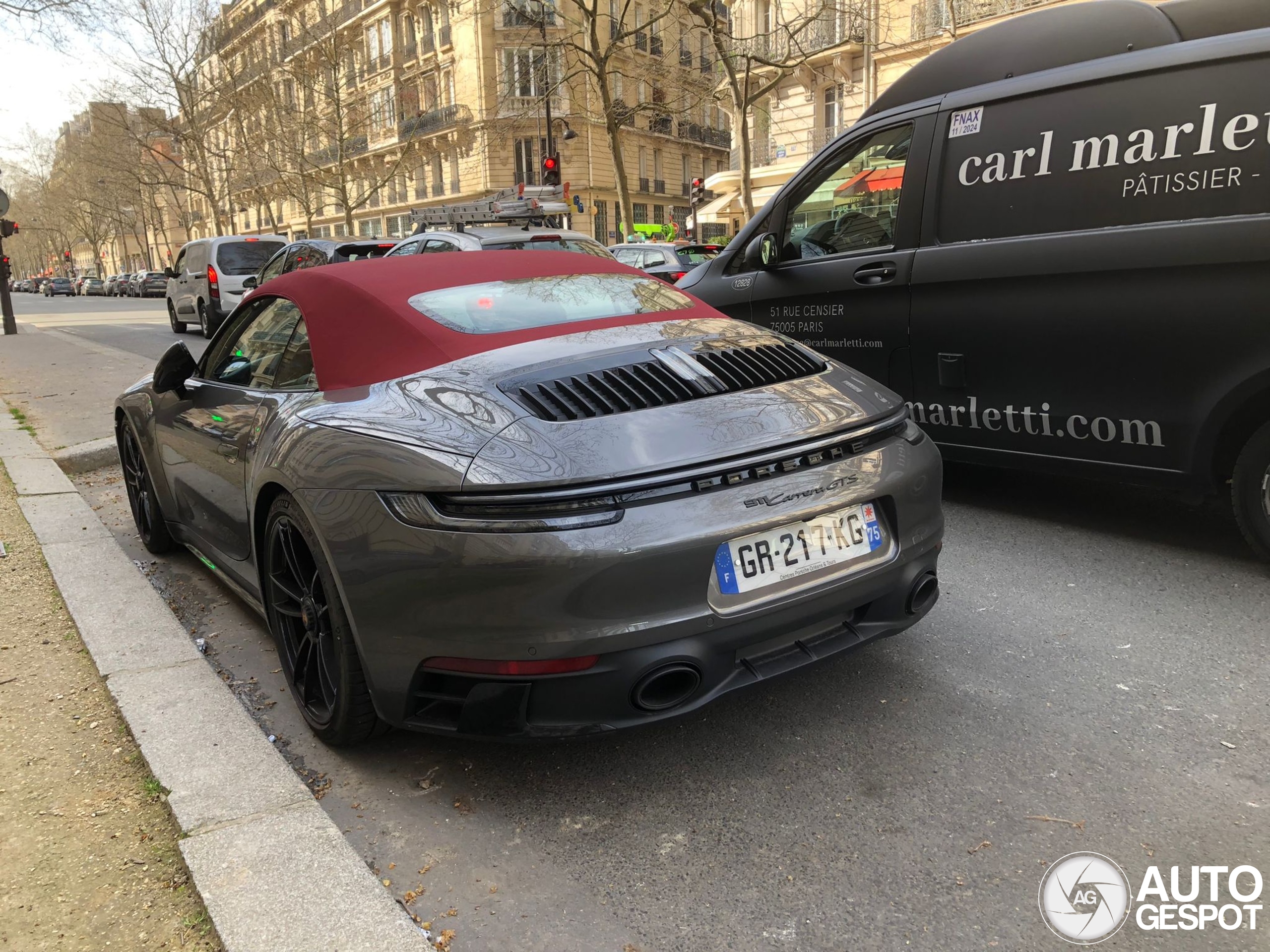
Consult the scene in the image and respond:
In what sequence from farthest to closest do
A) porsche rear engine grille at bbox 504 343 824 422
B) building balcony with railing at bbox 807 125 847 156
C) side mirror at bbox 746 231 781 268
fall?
building balcony with railing at bbox 807 125 847 156, side mirror at bbox 746 231 781 268, porsche rear engine grille at bbox 504 343 824 422

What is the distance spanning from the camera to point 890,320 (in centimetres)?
472

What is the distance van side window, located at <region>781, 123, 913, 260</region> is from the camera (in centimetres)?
470

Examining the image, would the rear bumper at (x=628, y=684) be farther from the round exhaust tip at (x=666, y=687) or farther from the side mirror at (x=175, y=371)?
the side mirror at (x=175, y=371)

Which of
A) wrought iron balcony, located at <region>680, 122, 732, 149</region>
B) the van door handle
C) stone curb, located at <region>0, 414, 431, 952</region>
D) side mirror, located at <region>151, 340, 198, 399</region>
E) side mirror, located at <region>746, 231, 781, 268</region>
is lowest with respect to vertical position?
stone curb, located at <region>0, 414, 431, 952</region>

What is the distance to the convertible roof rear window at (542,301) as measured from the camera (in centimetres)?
299

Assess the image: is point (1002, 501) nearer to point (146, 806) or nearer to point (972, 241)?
point (972, 241)

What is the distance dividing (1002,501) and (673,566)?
327 cm

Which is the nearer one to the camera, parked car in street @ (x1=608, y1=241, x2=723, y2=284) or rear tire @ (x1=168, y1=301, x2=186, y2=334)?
parked car in street @ (x1=608, y1=241, x2=723, y2=284)

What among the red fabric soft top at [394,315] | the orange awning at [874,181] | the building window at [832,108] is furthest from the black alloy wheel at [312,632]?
the building window at [832,108]

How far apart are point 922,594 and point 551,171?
22420 millimetres

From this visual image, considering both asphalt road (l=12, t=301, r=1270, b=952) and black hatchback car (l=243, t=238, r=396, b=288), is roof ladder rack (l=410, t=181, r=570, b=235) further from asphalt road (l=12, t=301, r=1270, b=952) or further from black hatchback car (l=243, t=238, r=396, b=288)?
asphalt road (l=12, t=301, r=1270, b=952)

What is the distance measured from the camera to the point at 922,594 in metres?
2.71

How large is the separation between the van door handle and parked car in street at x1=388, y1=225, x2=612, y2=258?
6135 mm

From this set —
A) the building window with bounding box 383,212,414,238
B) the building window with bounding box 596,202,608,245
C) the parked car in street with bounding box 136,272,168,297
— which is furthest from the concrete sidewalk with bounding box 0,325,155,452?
the building window with bounding box 383,212,414,238
